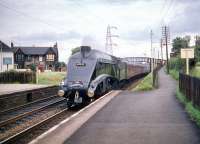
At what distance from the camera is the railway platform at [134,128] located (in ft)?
33.7

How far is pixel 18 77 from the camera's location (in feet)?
153

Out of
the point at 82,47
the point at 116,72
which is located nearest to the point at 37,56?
the point at 116,72

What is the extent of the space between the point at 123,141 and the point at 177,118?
4444mm

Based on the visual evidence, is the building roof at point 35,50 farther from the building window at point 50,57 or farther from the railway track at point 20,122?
the railway track at point 20,122

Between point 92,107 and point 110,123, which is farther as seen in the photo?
point 92,107

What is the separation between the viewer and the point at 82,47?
73.3 feet

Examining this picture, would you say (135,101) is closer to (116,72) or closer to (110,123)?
(110,123)

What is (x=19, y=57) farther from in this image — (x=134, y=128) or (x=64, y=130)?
(x=134, y=128)

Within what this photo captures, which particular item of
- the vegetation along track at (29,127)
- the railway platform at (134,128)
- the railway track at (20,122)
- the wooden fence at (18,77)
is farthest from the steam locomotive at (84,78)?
the wooden fence at (18,77)

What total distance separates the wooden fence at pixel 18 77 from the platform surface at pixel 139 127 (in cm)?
3006

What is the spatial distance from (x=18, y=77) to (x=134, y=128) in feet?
120

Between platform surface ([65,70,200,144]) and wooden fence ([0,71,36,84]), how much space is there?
30.1m

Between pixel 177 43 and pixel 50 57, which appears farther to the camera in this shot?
pixel 50 57

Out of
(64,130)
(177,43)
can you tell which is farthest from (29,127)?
(177,43)
